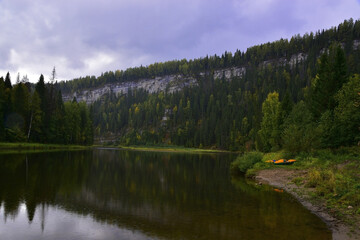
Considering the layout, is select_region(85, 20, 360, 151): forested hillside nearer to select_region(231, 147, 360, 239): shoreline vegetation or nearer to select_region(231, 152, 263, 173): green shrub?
select_region(231, 147, 360, 239): shoreline vegetation

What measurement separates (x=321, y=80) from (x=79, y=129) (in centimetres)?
7984

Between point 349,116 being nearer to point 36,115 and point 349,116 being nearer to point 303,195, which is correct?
point 303,195

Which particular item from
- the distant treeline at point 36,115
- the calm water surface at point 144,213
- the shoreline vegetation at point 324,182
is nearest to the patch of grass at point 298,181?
the shoreline vegetation at point 324,182

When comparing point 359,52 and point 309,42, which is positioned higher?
point 309,42

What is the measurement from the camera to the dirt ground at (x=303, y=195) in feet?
37.2

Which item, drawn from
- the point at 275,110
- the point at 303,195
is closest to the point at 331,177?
the point at 303,195

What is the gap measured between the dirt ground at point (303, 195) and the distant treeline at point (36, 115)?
58.7 m

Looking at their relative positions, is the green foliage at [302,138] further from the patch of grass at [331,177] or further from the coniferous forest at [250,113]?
the patch of grass at [331,177]

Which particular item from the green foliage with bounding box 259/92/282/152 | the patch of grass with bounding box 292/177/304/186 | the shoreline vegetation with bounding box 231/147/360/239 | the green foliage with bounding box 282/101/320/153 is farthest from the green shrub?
the green foliage with bounding box 259/92/282/152

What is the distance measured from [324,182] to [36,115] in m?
71.4

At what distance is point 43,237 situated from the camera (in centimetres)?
1017

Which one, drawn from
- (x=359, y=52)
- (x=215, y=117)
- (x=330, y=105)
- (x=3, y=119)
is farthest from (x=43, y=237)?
(x=359, y=52)

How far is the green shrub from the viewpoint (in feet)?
114

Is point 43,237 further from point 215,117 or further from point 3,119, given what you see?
point 215,117
